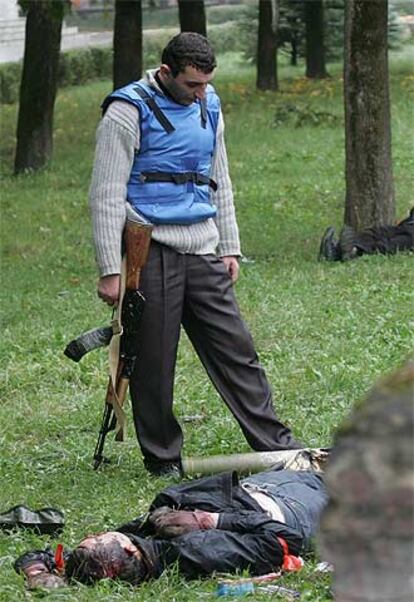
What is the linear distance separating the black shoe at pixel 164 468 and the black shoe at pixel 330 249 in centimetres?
578

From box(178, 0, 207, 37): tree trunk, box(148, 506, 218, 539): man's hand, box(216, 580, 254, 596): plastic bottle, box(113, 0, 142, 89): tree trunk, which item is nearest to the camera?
box(216, 580, 254, 596): plastic bottle

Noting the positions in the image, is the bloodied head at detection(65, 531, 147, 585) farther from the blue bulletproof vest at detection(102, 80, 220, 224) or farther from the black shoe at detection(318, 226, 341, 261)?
the black shoe at detection(318, 226, 341, 261)

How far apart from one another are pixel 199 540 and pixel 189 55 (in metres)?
2.10

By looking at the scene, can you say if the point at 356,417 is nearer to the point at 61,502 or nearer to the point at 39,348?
the point at 61,502

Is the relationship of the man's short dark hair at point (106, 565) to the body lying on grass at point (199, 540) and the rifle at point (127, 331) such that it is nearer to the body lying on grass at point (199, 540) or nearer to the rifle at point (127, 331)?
the body lying on grass at point (199, 540)

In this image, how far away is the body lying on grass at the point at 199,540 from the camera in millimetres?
4746

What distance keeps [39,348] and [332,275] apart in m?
2.73

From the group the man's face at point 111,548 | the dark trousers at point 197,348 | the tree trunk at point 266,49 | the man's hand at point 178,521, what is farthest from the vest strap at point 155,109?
the tree trunk at point 266,49

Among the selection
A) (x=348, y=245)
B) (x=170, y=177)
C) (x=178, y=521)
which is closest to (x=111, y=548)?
(x=178, y=521)

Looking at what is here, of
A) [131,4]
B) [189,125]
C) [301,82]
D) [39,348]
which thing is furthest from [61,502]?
[301,82]

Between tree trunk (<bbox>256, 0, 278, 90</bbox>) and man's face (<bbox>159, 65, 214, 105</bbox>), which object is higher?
man's face (<bbox>159, 65, 214, 105</bbox>)

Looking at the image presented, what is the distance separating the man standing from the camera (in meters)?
6.06

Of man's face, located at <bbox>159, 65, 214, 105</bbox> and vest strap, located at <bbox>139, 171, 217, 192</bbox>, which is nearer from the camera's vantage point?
man's face, located at <bbox>159, 65, 214, 105</bbox>

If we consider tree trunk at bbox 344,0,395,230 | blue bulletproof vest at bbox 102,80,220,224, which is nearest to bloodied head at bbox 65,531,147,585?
blue bulletproof vest at bbox 102,80,220,224
